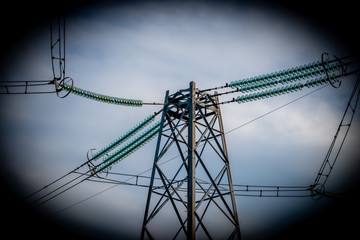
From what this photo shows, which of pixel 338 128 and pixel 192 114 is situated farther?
pixel 192 114

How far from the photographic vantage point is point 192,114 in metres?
15.4

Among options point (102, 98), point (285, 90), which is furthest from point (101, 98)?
point (285, 90)

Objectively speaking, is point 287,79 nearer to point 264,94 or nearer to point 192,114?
point 264,94

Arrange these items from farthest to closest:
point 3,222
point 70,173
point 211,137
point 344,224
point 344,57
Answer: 1. point 3,222
2. point 344,224
3. point 70,173
4. point 211,137
5. point 344,57

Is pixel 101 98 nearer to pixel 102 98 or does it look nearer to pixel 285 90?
pixel 102 98

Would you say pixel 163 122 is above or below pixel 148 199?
above

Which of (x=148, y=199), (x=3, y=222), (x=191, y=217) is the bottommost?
(x=191, y=217)

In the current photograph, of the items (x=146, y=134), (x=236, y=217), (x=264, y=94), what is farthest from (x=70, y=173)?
(x=264, y=94)

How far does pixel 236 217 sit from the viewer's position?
602 inches

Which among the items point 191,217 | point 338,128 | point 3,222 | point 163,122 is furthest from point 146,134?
point 3,222

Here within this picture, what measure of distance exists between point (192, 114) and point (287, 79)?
4850 mm

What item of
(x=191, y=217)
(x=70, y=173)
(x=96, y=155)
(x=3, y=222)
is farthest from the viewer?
(x=3, y=222)

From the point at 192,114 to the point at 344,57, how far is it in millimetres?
7179

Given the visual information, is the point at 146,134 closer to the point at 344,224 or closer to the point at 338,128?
the point at 338,128
